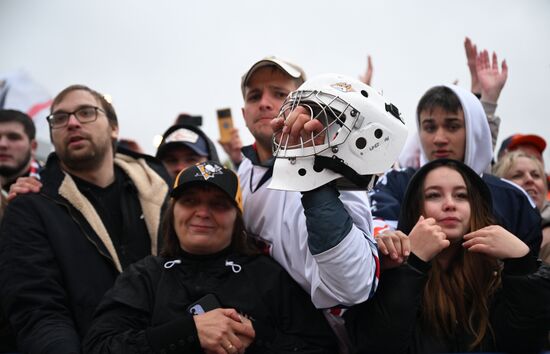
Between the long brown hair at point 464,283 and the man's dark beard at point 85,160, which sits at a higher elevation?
the man's dark beard at point 85,160

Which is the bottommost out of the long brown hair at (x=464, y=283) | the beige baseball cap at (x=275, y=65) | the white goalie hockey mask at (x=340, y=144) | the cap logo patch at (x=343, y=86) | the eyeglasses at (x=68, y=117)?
the long brown hair at (x=464, y=283)

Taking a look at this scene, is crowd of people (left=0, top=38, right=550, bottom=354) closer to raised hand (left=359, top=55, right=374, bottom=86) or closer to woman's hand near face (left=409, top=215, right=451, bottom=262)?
woman's hand near face (left=409, top=215, right=451, bottom=262)

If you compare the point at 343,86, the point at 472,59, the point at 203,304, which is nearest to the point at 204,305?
the point at 203,304

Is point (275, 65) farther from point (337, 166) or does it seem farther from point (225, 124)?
point (225, 124)

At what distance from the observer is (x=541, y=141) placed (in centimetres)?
467

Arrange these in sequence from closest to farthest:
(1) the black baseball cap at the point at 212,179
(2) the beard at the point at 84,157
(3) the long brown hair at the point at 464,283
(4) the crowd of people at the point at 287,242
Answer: (4) the crowd of people at the point at 287,242, (3) the long brown hair at the point at 464,283, (1) the black baseball cap at the point at 212,179, (2) the beard at the point at 84,157

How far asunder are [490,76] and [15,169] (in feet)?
12.6

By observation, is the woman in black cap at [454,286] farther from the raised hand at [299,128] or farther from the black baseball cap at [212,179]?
the black baseball cap at [212,179]

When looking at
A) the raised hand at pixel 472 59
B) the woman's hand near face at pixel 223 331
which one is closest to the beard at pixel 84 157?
the woman's hand near face at pixel 223 331

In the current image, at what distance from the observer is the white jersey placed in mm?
1903

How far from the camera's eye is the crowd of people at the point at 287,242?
6.58ft

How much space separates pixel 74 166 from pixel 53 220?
46cm

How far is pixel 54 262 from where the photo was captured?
2.62m

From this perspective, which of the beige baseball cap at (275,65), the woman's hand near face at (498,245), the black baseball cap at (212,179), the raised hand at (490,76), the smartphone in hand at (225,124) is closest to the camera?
the woman's hand near face at (498,245)
